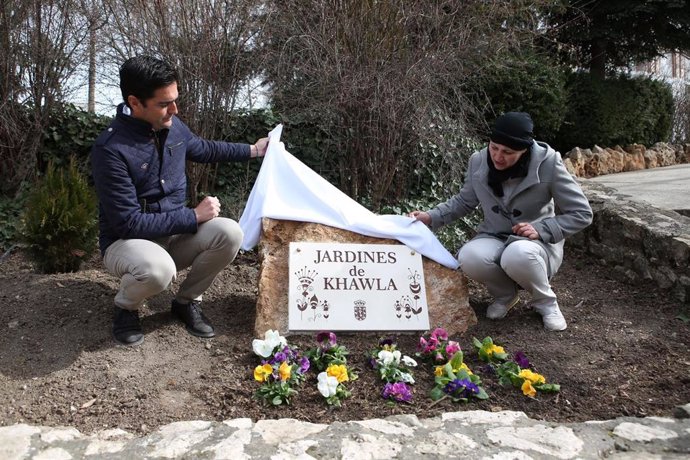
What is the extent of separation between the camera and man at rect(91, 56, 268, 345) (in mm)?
2871

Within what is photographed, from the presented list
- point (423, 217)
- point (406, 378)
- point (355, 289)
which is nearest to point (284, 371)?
point (406, 378)

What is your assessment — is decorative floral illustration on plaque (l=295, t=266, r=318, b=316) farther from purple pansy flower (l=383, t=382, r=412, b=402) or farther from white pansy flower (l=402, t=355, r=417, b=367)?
purple pansy flower (l=383, t=382, r=412, b=402)

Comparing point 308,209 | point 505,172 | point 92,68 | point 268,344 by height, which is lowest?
point 268,344

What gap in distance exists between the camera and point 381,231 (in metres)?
3.56

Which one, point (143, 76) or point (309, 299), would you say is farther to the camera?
point (309, 299)

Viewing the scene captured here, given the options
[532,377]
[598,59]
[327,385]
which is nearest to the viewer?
[327,385]

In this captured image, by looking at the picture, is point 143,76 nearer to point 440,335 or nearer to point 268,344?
point 268,344

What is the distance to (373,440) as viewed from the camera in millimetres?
2244

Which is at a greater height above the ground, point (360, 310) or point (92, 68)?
point (92, 68)

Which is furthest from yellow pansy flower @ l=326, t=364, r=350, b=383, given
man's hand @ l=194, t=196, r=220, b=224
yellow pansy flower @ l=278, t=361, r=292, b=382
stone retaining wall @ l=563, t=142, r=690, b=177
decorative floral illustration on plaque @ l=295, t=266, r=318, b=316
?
stone retaining wall @ l=563, t=142, r=690, b=177

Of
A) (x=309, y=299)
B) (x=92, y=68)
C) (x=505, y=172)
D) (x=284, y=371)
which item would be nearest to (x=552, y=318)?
(x=505, y=172)

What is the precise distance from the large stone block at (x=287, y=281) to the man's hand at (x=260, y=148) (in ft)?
1.43

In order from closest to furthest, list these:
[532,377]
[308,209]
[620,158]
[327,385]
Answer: [327,385]
[532,377]
[308,209]
[620,158]

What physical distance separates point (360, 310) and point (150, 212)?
1.18m
